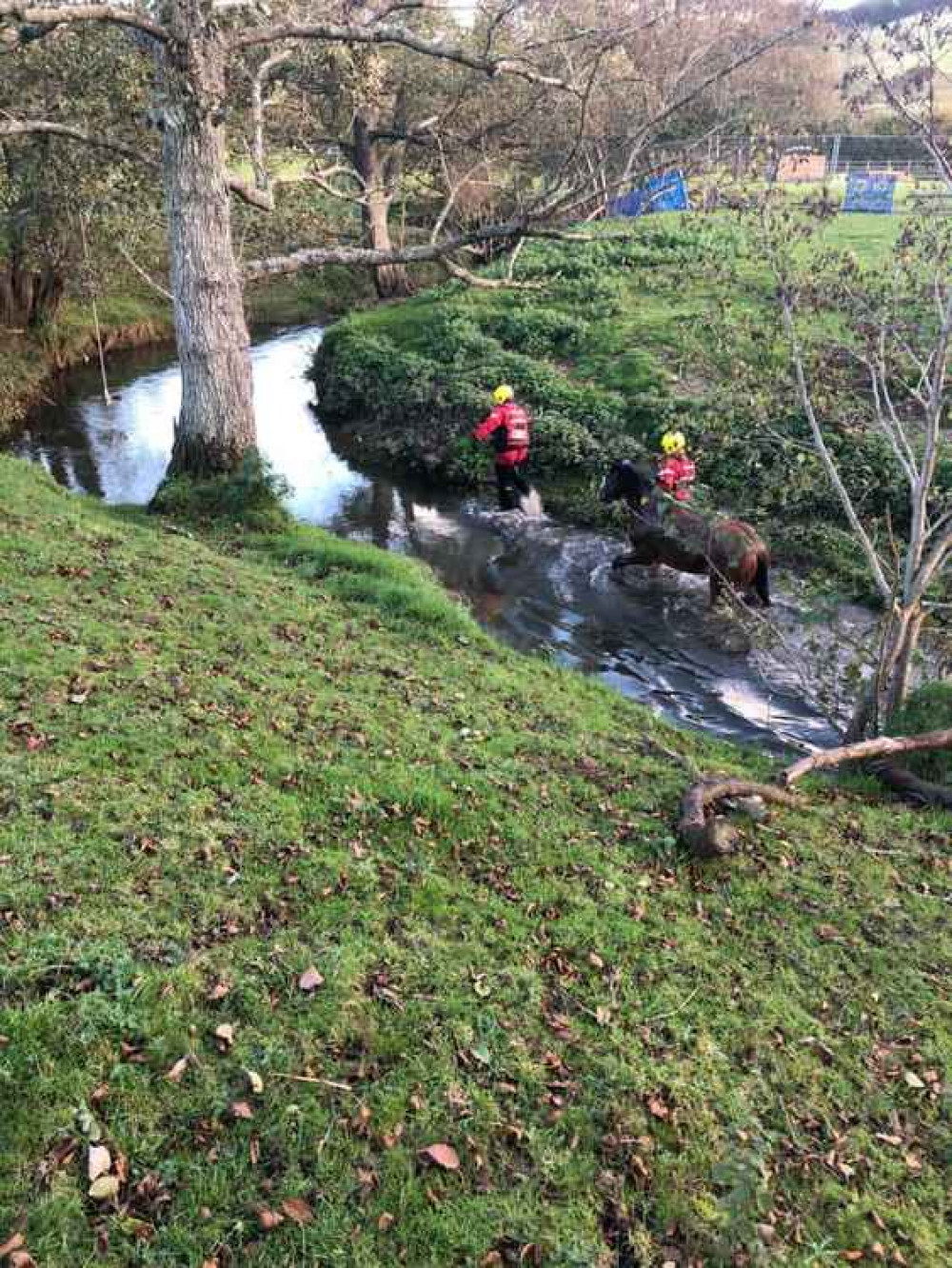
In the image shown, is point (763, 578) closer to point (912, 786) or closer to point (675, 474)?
point (675, 474)

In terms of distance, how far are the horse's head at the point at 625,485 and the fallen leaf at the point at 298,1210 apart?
13.8 m

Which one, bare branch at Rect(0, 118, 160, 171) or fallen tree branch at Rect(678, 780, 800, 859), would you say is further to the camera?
bare branch at Rect(0, 118, 160, 171)

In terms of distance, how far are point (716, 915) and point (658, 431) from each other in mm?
14515

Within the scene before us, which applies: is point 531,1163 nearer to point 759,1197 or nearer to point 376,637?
point 759,1197

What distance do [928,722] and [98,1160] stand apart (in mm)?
8595

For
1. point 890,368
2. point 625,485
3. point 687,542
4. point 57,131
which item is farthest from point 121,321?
point 890,368

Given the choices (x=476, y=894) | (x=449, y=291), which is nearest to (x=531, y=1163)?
(x=476, y=894)

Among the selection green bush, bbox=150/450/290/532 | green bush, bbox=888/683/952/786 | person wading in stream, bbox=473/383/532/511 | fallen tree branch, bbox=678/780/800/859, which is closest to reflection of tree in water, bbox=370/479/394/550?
person wading in stream, bbox=473/383/532/511

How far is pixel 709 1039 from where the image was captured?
601 cm

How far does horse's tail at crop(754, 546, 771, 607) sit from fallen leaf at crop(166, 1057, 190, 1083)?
11617 mm

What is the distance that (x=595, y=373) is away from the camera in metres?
23.2

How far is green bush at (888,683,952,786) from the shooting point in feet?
32.2

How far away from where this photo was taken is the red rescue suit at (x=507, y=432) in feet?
61.6

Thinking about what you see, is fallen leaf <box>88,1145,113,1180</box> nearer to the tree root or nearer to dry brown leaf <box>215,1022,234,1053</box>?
dry brown leaf <box>215,1022,234,1053</box>
